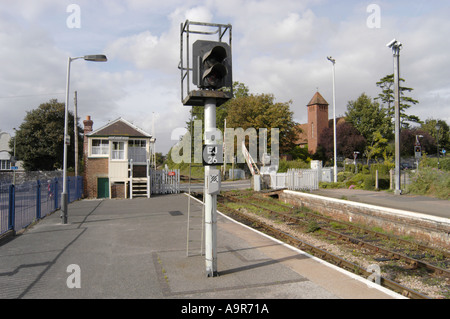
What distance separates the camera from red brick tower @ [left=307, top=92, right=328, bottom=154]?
2424 inches

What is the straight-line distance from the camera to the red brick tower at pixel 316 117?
61562mm

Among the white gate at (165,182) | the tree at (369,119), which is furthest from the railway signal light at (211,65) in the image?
the tree at (369,119)

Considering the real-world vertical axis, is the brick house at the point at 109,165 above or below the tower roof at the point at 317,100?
below

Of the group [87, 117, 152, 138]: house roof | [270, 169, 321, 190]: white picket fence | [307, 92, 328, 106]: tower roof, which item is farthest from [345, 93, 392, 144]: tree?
[87, 117, 152, 138]: house roof

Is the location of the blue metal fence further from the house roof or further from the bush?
the bush

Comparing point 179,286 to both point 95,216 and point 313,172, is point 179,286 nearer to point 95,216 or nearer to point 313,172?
point 95,216

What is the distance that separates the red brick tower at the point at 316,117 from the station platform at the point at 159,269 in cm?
5368

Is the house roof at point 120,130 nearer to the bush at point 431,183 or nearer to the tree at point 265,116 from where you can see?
the bush at point 431,183

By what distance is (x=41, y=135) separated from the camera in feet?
120

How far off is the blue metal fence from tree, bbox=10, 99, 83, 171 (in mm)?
22437

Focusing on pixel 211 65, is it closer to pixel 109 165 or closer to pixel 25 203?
pixel 25 203

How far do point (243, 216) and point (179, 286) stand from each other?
9.83m

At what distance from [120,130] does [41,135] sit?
57.8 ft

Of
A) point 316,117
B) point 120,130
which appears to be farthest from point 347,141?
point 120,130
